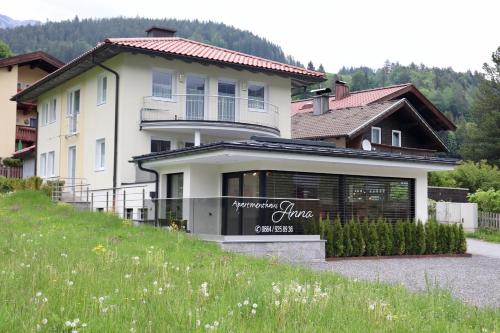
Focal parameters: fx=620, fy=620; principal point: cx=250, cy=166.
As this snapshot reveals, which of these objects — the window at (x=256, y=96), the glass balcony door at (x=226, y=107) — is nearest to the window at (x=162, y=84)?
the glass balcony door at (x=226, y=107)

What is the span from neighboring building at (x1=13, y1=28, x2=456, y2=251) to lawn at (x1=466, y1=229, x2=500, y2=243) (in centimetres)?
844

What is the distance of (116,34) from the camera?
150625mm

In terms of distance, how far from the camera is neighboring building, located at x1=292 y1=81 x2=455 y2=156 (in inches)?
1313

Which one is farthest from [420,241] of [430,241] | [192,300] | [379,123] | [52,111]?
[52,111]

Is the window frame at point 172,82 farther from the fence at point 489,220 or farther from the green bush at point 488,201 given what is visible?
the green bush at point 488,201

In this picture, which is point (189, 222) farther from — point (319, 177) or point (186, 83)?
point (186, 83)

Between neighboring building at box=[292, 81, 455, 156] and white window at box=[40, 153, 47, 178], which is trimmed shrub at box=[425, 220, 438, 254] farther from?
white window at box=[40, 153, 47, 178]

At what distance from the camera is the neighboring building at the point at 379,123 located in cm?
3334

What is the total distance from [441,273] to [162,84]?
578 inches

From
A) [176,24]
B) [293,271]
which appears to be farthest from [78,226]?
[176,24]

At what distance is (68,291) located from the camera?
6676 millimetres

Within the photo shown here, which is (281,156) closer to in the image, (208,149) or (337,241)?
(208,149)

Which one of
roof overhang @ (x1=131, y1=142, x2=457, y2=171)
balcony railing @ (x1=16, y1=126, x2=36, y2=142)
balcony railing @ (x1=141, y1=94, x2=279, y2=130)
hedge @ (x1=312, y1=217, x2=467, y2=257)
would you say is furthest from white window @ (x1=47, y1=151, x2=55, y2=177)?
hedge @ (x1=312, y1=217, x2=467, y2=257)

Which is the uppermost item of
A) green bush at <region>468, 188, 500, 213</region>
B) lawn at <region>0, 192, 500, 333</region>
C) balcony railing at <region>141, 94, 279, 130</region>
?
balcony railing at <region>141, 94, 279, 130</region>
